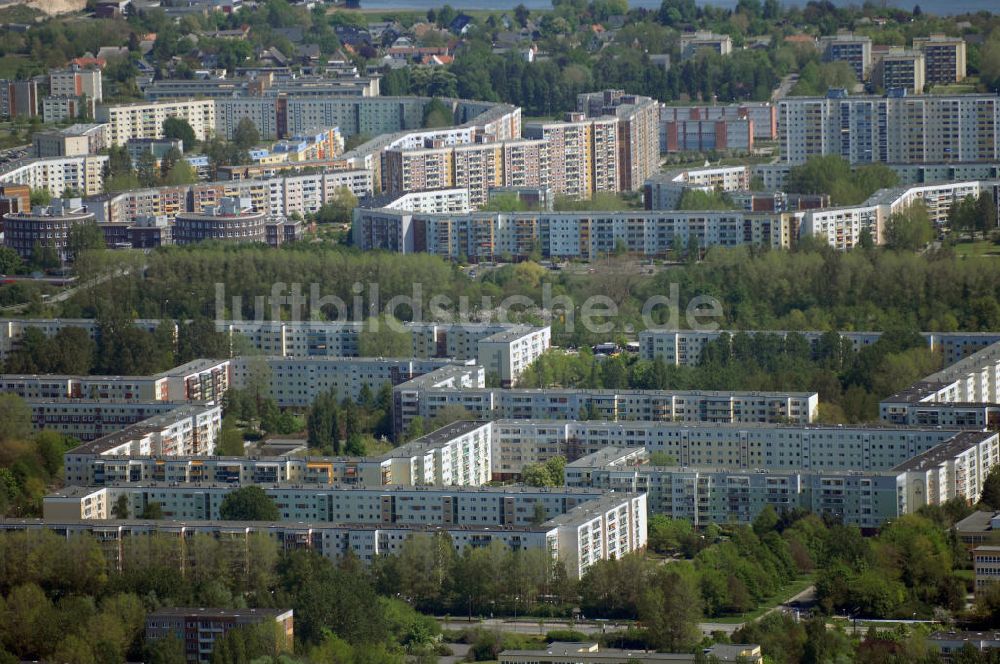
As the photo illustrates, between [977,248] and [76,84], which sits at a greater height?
[76,84]

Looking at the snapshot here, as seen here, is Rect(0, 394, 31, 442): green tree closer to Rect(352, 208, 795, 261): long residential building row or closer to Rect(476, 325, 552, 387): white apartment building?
Rect(476, 325, 552, 387): white apartment building

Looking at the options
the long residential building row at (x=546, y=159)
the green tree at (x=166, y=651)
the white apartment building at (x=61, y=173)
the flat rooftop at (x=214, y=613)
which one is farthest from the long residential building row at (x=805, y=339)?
the white apartment building at (x=61, y=173)

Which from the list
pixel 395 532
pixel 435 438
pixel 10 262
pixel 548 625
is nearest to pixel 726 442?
pixel 435 438

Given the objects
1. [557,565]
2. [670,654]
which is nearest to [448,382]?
[557,565]

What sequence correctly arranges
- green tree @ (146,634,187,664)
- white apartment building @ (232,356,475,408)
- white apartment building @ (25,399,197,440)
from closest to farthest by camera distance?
green tree @ (146,634,187,664) → white apartment building @ (25,399,197,440) → white apartment building @ (232,356,475,408)

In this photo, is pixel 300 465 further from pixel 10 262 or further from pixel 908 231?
Answer: pixel 908 231

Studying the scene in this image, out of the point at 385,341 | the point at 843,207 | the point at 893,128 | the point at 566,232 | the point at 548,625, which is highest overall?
the point at 893,128

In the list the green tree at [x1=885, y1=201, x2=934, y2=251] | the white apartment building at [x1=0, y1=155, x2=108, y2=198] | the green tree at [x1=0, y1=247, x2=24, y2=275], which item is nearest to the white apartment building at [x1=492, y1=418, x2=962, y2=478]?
the green tree at [x1=885, y1=201, x2=934, y2=251]
